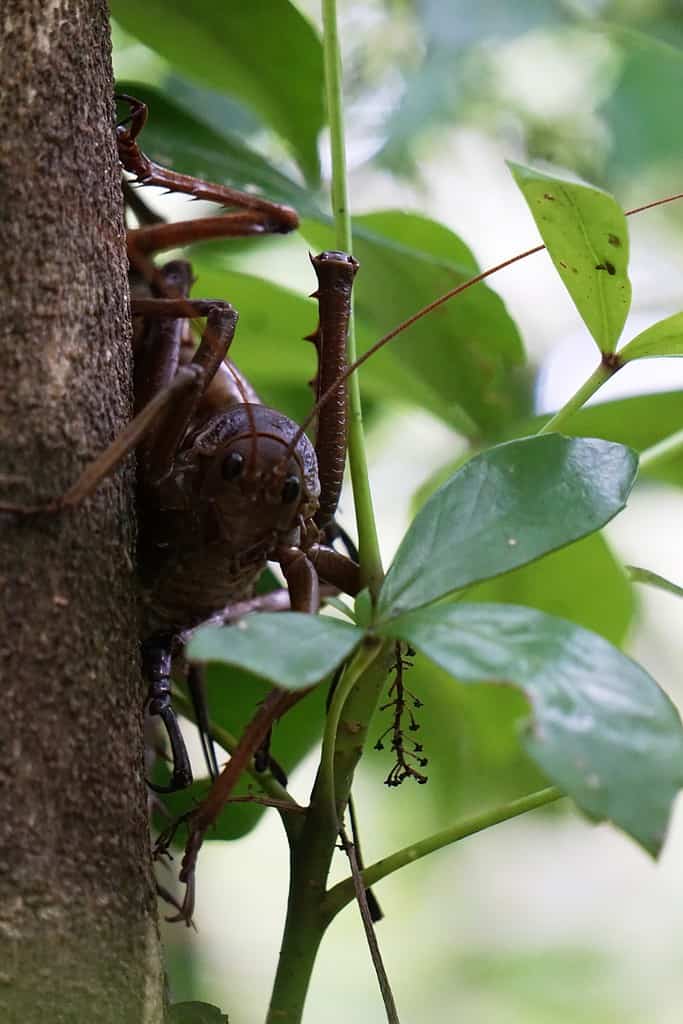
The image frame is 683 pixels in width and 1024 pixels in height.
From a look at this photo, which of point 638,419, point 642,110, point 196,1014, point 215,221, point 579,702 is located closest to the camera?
point 579,702

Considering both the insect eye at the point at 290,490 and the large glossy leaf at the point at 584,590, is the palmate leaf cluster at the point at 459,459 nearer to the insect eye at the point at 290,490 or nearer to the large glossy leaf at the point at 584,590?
the large glossy leaf at the point at 584,590

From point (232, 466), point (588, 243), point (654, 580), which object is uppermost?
point (588, 243)

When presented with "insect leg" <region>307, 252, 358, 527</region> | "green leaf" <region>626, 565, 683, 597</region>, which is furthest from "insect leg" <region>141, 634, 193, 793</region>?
"green leaf" <region>626, 565, 683, 597</region>

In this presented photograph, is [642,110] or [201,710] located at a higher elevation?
[642,110]

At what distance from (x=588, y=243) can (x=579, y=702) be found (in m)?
0.50

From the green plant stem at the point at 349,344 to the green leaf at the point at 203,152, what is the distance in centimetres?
31

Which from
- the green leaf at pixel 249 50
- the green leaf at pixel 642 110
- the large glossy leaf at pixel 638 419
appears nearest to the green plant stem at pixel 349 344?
the green leaf at pixel 249 50

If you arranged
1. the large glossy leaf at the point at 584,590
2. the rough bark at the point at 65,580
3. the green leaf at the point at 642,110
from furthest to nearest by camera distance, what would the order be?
the green leaf at the point at 642,110, the large glossy leaf at the point at 584,590, the rough bark at the point at 65,580

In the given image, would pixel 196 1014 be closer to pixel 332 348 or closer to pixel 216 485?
pixel 216 485

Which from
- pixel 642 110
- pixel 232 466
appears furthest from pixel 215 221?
pixel 642 110

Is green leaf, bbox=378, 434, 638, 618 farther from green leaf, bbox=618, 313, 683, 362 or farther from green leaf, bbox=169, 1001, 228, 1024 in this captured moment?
green leaf, bbox=169, 1001, 228, 1024

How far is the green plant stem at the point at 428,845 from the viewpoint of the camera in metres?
0.97

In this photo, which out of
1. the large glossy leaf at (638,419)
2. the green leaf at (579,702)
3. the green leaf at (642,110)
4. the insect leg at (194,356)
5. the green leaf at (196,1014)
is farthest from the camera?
the green leaf at (642,110)

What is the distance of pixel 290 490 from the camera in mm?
1107
